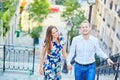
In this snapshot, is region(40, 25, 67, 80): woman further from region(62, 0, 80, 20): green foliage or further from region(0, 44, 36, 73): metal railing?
region(62, 0, 80, 20): green foliage

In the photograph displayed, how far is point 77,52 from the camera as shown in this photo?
676 centimetres

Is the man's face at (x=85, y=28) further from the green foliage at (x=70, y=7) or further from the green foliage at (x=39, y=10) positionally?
the green foliage at (x=39, y=10)

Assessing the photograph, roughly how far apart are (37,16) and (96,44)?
29.8 meters

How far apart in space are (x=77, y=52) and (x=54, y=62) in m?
0.55

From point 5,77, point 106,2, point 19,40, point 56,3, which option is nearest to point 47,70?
point 5,77

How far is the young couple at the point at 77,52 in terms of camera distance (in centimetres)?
666

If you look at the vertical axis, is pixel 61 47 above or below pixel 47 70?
above

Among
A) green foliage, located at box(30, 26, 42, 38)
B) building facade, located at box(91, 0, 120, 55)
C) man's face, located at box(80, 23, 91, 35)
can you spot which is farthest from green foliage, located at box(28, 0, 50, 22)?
man's face, located at box(80, 23, 91, 35)

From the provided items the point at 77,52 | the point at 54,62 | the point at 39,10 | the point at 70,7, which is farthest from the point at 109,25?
the point at 77,52

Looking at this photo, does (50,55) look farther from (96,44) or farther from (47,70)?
(96,44)

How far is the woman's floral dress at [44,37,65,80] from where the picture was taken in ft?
22.6

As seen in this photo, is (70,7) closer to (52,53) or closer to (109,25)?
(109,25)

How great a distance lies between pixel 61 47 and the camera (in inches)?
272

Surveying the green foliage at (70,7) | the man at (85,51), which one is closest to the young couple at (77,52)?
the man at (85,51)
